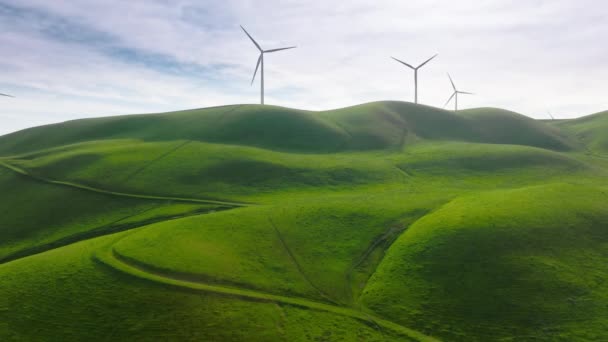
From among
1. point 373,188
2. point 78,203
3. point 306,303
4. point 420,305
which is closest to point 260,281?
point 306,303

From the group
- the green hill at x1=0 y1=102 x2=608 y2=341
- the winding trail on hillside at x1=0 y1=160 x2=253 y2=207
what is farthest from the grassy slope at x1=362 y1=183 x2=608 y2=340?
the winding trail on hillside at x1=0 y1=160 x2=253 y2=207

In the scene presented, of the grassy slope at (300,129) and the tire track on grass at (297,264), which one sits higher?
the grassy slope at (300,129)

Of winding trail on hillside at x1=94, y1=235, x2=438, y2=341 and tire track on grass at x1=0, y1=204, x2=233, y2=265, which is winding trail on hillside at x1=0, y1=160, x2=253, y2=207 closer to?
tire track on grass at x1=0, y1=204, x2=233, y2=265

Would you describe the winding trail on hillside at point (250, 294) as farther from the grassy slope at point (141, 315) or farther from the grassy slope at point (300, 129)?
the grassy slope at point (300, 129)

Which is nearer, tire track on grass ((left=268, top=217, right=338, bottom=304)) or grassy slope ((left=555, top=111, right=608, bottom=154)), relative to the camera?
tire track on grass ((left=268, top=217, right=338, bottom=304))

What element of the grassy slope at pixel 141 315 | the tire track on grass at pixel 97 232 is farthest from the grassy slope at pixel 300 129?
the grassy slope at pixel 141 315

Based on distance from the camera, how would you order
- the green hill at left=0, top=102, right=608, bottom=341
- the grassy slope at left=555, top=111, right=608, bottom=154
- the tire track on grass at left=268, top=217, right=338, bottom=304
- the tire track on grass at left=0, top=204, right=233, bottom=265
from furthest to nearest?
1. the grassy slope at left=555, top=111, right=608, bottom=154
2. the tire track on grass at left=0, top=204, right=233, bottom=265
3. the tire track on grass at left=268, top=217, right=338, bottom=304
4. the green hill at left=0, top=102, right=608, bottom=341

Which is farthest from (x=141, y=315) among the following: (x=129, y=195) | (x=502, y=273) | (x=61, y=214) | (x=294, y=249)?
(x=129, y=195)
